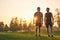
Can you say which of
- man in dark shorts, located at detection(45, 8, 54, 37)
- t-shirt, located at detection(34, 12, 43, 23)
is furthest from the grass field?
t-shirt, located at detection(34, 12, 43, 23)

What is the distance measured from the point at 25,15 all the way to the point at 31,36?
0.71 metres

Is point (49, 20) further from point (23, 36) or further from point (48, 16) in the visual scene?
point (23, 36)

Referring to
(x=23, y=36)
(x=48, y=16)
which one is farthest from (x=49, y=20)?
(x=23, y=36)

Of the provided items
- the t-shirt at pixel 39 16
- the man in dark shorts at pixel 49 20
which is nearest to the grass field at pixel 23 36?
the man in dark shorts at pixel 49 20

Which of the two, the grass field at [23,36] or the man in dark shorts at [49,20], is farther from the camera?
the man in dark shorts at [49,20]

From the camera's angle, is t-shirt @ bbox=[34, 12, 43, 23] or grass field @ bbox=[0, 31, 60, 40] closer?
grass field @ bbox=[0, 31, 60, 40]

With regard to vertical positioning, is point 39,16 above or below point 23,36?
above

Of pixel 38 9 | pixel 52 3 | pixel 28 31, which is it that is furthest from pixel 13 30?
pixel 52 3

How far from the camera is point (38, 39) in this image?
4.27 meters

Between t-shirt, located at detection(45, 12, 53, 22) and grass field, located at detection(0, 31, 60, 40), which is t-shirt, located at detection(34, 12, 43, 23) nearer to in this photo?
t-shirt, located at detection(45, 12, 53, 22)

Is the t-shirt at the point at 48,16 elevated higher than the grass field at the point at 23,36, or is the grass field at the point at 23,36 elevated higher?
the t-shirt at the point at 48,16

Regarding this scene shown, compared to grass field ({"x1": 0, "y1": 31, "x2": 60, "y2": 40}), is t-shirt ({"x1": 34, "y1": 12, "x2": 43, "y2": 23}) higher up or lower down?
higher up

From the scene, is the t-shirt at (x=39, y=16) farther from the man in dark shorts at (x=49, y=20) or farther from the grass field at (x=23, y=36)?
the grass field at (x=23, y=36)

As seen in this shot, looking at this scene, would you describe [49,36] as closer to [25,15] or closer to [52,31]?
[52,31]
